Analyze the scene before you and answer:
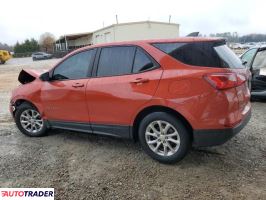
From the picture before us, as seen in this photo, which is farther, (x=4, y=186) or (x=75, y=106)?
(x=75, y=106)

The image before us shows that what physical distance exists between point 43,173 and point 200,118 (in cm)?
229

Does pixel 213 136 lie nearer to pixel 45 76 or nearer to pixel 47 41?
pixel 45 76

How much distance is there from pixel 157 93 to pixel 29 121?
9.69 feet

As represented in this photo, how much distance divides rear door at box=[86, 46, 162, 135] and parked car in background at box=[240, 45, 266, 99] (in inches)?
170

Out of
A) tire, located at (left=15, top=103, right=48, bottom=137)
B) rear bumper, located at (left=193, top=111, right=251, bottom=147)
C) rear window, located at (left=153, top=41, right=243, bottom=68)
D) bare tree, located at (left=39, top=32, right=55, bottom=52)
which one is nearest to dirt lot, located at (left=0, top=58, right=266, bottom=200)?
tire, located at (left=15, top=103, right=48, bottom=137)

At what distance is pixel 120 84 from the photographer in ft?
14.9

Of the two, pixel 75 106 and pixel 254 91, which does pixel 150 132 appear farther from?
pixel 254 91

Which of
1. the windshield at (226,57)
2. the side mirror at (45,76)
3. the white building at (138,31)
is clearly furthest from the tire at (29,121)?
the white building at (138,31)

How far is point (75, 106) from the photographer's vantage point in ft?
16.9

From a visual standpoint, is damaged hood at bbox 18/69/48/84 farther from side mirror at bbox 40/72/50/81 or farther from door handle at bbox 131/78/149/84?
door handle at bbox 131/78/149/84

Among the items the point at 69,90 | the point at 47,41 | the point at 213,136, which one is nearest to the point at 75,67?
the point at 69,90

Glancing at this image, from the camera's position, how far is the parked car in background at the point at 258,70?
25.1ft

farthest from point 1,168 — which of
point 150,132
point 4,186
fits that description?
point 150,132

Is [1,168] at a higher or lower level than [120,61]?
lower
